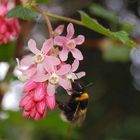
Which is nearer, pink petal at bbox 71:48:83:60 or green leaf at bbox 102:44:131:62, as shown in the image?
pink petal at bbox 71:48:83:60

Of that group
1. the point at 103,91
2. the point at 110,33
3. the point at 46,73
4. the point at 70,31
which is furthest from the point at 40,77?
the point at 103,91

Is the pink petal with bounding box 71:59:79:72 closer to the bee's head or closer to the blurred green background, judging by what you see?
the bee's head

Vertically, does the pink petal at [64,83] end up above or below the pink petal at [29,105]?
above

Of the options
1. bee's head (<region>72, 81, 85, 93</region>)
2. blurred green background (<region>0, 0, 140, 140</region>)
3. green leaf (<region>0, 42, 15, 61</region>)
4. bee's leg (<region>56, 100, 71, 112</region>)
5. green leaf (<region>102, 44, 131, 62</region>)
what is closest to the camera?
bee's head (<region>72, 81, 85, 93</region>)

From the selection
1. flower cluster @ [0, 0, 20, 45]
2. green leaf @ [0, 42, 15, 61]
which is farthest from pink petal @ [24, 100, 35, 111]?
green leaf @ [0, 42, 15, 61]

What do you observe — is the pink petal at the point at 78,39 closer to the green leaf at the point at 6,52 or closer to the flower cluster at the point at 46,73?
the flower cluster at the point at 46,73

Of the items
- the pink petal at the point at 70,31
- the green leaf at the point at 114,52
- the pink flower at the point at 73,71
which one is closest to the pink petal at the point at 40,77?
the pink flower at the point at 73,71

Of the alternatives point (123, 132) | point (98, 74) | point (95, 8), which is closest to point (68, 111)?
point (95, 8)

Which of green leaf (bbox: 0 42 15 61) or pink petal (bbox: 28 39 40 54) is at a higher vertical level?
pink petal (bbox: 28 39 40 54)
